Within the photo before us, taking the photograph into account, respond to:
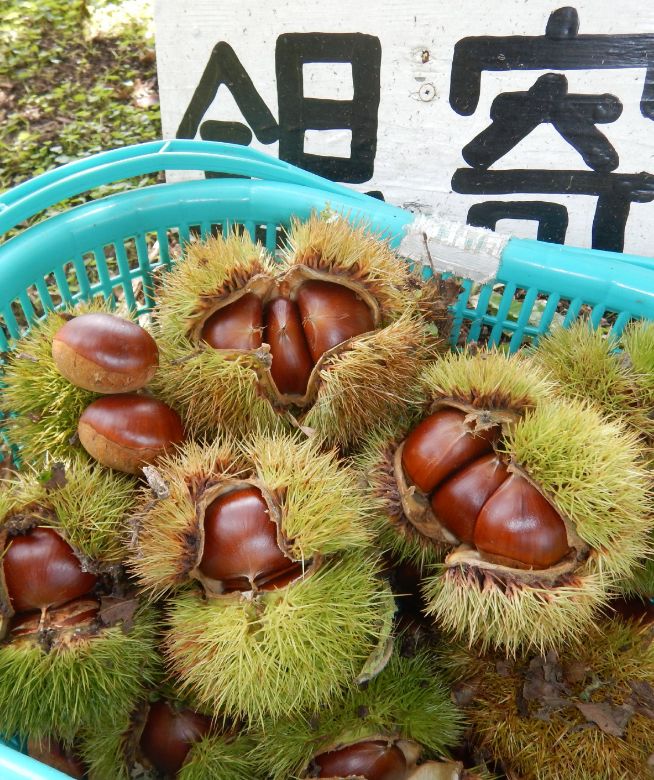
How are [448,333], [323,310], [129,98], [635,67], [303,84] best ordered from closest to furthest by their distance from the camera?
1. [323,310]
2. [448,333]
3. [635,67]
4. [303,84]
5. [129,98]

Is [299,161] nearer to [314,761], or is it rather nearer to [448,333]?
[448,333]

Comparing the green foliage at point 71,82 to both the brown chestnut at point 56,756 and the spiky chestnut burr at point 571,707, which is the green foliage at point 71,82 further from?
the spiky chestnut burr at point 571,707

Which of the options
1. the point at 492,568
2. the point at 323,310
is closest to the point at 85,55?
the point at 323,310

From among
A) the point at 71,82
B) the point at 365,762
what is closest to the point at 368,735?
the point at 365,762

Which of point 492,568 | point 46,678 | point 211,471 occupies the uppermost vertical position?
point 211,471

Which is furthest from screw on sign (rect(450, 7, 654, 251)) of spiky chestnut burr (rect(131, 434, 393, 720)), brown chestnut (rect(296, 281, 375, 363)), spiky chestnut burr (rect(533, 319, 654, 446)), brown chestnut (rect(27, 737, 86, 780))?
brown chestnut (rect(27, 737, 86, 780))

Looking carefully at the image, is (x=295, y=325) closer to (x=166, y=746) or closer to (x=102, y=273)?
(x=102, y=273)

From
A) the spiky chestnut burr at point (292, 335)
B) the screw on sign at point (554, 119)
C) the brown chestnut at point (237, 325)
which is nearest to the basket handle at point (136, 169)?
the spiky chestnut burr at point (292, 335)
